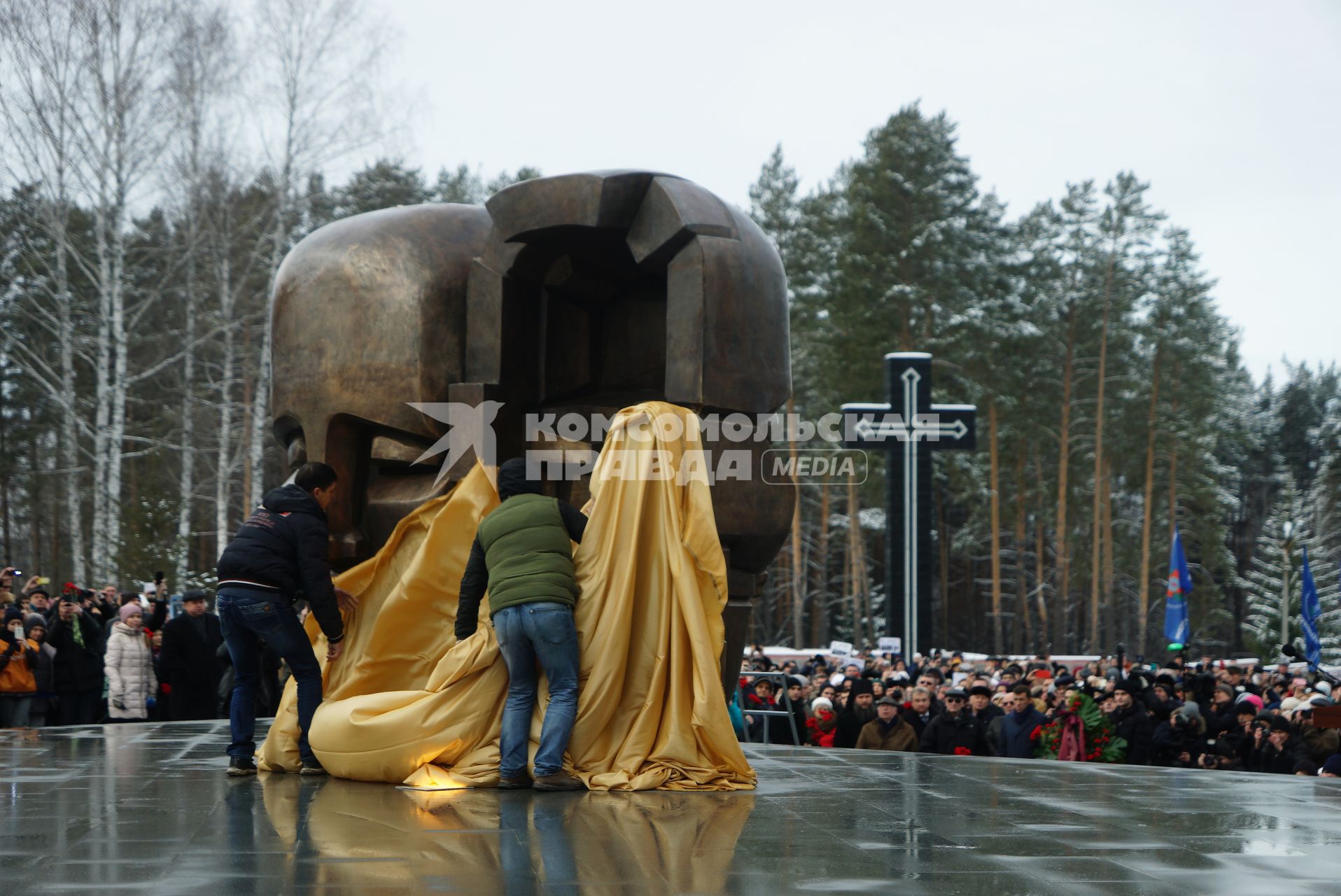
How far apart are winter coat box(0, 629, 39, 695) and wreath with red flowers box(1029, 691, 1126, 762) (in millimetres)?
8941

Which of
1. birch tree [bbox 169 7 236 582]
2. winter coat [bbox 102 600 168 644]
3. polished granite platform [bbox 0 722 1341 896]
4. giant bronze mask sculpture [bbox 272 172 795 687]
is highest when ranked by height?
birch tree [bbox 169 7 236 582]

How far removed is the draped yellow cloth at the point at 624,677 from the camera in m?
7.39

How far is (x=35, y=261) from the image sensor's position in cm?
3158

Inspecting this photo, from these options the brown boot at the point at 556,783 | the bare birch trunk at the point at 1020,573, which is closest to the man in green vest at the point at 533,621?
the brown boot at the point at 556,783

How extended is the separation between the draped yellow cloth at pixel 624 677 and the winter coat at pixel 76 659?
6420 millimetres

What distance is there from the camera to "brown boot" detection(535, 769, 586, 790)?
7105mm

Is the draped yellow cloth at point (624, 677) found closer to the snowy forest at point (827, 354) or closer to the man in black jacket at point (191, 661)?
the man in black jacket at point (191, 661)

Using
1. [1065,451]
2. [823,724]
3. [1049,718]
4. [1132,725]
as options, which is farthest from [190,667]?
[1065,451]

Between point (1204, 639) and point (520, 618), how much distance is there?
4783 centimetres

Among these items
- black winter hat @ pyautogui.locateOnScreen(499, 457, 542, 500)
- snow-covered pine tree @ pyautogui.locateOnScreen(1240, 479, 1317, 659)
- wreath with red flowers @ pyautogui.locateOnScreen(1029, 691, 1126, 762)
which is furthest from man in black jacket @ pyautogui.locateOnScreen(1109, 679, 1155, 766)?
snow-covered pine tree @ pyautogui.locateOnScreen(1240, 479, 1317, 659)

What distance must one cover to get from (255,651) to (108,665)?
605cm

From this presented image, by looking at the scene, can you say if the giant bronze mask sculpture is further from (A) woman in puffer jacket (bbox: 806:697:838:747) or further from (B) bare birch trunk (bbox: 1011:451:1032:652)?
(B) bare birch trunk (bbox: 1011:451:1032:652)

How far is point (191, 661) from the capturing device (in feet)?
45.2

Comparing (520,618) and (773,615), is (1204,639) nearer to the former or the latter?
(773,615)
